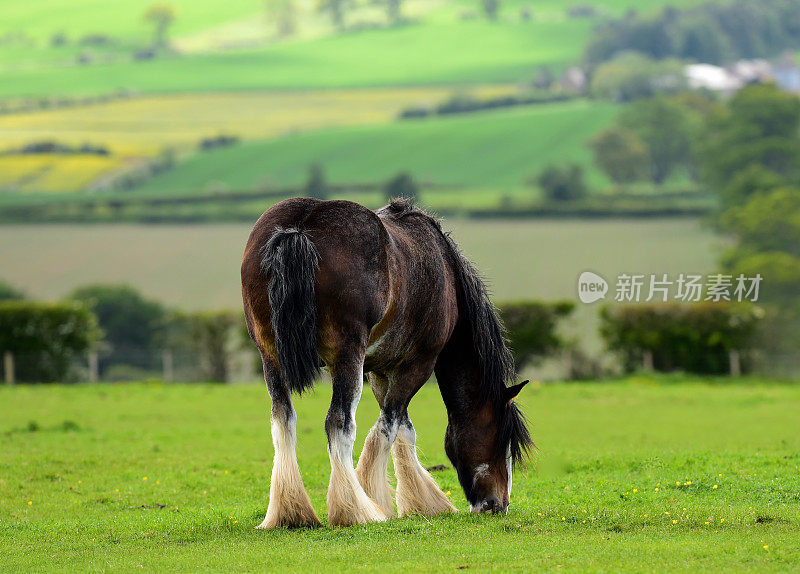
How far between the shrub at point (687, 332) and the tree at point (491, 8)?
114448mm

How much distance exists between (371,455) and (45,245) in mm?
71003

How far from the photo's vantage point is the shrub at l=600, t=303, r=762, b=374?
3222cm

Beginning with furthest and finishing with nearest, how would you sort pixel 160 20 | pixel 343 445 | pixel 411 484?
pixel 160 20, pixel 411 484, pixel 343 445

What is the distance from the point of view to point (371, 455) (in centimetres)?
951

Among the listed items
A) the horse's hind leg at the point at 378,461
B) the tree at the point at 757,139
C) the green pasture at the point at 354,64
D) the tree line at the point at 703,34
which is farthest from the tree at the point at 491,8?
the horse's hind leg at the point at 378,461

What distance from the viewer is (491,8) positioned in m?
142

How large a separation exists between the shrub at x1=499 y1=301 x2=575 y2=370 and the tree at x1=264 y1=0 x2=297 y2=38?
109 meters

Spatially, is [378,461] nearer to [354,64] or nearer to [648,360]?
[648,360]

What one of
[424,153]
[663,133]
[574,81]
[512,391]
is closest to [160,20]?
[424,153]

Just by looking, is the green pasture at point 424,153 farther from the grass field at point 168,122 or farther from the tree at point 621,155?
the grass field at point 168,122

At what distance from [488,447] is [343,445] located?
180 cm

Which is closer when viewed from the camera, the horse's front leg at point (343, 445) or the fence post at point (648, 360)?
the horse's front leg at point (343, 445)

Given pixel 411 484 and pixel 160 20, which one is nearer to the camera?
pixel 411 484

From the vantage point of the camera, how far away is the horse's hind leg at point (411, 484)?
31.8ft
